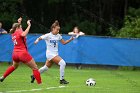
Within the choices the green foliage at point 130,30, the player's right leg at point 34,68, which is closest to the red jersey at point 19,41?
the player's right leg at point 34,68

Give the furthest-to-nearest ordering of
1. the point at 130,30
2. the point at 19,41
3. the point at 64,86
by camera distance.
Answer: the point at 130,30 < the point at 64,86 < the point at 19,41

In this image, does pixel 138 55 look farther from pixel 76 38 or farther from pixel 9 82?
pixel 9 82

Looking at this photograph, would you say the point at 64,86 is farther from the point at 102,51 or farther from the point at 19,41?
the point at 102,51

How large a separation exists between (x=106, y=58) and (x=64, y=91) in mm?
10413

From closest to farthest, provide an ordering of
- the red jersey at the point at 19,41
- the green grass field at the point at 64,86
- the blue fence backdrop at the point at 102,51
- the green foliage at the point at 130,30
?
the green grass field at the point at 64,86 → the red jersey at the point at 19,41 → the blue fence backdrop at the point at 102,51 → the green foliage at the point at 130,30

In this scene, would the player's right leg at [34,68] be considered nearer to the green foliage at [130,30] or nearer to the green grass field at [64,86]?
the green grass field at [64,86]

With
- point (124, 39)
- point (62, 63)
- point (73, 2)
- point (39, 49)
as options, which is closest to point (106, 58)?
point (124, 39)

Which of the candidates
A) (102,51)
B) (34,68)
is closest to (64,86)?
(34,68)

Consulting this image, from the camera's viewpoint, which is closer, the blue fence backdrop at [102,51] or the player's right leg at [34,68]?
the player's right leg at [34,68]

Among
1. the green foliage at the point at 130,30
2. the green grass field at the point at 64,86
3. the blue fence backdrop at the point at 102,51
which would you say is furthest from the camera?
the green foliage at the point at 130,30

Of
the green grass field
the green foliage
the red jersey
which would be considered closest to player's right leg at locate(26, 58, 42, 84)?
the green grass field

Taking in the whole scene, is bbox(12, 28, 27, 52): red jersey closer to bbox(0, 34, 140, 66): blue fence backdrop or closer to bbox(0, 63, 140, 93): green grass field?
bbox(0, 63, 140, 93): green grass field

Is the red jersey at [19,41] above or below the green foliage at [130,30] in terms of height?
above

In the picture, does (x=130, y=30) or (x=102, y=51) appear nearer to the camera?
(x=102, y=51)
